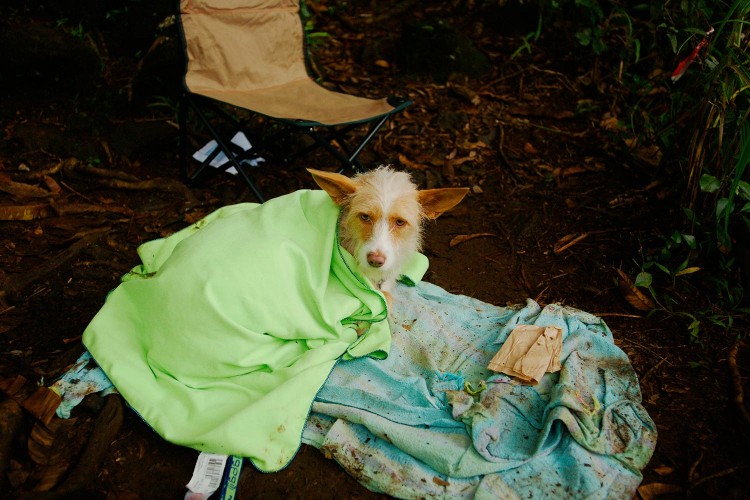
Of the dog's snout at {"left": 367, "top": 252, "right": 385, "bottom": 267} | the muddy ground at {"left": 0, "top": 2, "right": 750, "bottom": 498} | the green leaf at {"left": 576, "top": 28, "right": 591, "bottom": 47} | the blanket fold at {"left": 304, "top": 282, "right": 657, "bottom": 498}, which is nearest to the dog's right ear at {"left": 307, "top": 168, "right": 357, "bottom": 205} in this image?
the dog's snout at {"left": 367, "top": 252, "right": 385, "bottom": 267}

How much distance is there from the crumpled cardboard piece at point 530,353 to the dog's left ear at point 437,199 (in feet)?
3.10

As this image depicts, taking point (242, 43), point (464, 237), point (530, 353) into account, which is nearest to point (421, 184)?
point (464, 237)

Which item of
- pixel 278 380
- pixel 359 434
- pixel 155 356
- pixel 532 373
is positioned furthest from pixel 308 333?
pixel 532 373

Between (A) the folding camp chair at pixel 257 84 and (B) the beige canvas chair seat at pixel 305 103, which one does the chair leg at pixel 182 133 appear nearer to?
(A) the folding camp chair at pixel 257 84

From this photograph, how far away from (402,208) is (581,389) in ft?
4.86

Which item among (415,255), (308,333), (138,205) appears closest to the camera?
(308,333)

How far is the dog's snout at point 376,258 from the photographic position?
2867mm

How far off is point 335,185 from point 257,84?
2.38m

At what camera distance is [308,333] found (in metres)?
2.99

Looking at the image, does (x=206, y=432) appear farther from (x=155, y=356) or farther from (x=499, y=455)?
(x=499, y=455)

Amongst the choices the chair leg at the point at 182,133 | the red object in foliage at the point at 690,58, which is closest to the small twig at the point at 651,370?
the red object in foliage at the point at 690,58

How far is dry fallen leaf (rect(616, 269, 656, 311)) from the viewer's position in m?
3.62

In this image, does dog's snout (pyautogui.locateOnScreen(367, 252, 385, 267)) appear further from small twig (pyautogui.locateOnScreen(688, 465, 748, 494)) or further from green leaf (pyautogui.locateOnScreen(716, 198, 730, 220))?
green leaf (pyautogui.locateOnScreen(716, 198, 730, 220))

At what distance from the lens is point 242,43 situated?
4730mm
